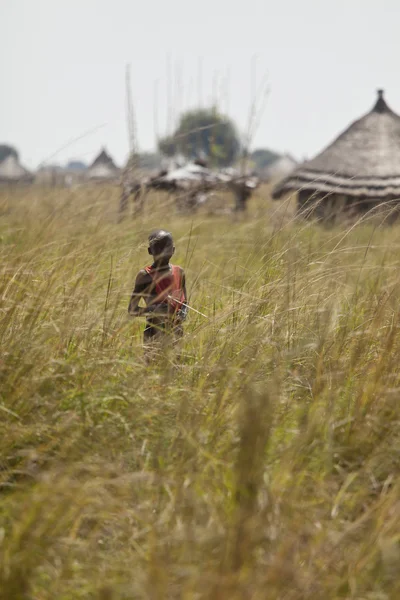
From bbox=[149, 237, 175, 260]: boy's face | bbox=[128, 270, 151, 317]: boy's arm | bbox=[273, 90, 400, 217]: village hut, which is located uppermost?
bbox=[149, 237, 175, 260]: boy's face

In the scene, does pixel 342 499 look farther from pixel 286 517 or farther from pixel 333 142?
pixel 333 142

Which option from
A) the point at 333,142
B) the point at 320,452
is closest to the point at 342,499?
the point at 320,452

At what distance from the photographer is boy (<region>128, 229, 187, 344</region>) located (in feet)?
8.20

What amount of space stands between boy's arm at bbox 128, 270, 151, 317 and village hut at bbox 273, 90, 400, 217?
23.1 feet

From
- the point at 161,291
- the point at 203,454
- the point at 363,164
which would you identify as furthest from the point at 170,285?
the point at 363,164

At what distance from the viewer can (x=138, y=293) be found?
8.20 ft

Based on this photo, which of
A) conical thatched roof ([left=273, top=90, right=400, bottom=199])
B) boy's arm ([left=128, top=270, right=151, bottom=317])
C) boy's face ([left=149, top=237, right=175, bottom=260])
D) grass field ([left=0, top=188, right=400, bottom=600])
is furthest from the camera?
conical thatched roof ([left=273, top=90, right=400, bottom=199])

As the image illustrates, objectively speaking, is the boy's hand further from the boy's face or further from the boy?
the boy's face

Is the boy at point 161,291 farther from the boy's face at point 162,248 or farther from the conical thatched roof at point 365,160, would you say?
the conical thatched roof at point 365,160

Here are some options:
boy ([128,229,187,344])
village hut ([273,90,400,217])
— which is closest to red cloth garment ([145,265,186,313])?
boy ([128,229,187,344])

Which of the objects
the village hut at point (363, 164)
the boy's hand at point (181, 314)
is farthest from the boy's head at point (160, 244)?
the village hut at point (363, 164)

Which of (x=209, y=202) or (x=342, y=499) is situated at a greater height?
(x=342, y=499)

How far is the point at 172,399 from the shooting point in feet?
6.97

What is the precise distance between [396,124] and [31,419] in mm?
9407
